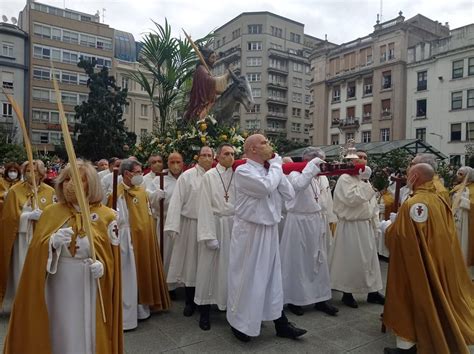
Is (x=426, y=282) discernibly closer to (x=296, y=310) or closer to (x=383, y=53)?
(x=296, y=310)

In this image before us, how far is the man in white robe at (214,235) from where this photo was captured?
16.1 ft

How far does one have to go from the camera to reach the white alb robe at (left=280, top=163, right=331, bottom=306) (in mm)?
5332

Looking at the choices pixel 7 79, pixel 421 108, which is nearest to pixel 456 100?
pixel 421 108

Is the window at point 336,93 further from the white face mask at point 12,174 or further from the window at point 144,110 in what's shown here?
the white face mask at point 12,174

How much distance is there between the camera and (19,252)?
5.57 meters

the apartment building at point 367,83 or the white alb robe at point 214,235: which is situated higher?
the apartment building at point 367,83

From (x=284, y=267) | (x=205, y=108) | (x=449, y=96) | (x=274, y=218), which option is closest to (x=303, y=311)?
(x=284, y=267)

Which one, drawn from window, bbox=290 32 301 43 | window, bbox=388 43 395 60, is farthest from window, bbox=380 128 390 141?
window, bbox=290 32 301 43

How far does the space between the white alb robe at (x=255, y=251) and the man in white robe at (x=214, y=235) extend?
1.52 ft

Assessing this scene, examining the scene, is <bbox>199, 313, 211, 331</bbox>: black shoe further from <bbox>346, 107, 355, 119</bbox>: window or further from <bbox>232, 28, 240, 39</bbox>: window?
<bbox>232, 28, 240, 39</bbox>: window

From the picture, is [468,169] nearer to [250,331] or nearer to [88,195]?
[250,331]

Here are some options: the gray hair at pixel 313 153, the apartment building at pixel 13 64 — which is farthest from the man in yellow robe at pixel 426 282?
the apartment building at pixel 13 64

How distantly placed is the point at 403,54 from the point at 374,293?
139ft

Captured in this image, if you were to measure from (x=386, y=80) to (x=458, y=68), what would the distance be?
25.0 feet
